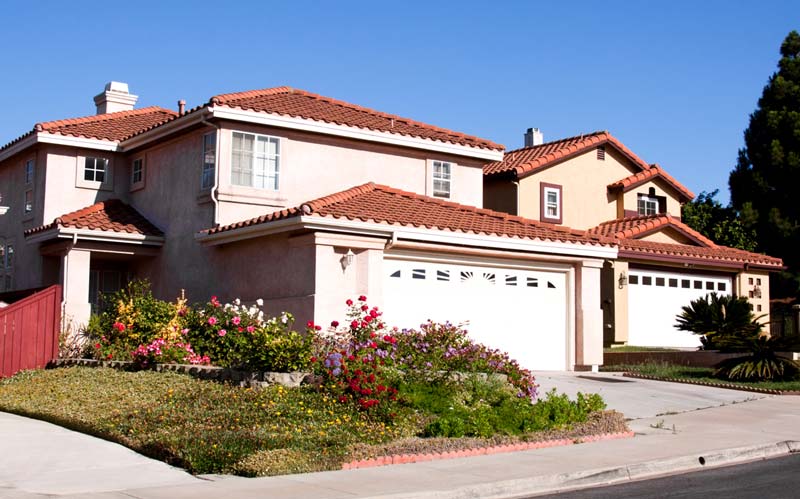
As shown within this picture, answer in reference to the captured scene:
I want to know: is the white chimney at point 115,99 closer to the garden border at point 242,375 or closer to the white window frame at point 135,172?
the white window frame at point 135,172

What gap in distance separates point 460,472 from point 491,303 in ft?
34.7

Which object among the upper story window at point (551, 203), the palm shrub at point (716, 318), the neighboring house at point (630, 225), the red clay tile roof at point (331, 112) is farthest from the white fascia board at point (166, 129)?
the upper story window at point (551, 203)

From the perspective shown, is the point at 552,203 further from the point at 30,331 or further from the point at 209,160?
the point at 30,331

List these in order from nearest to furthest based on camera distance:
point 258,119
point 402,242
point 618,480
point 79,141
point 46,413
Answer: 1. point 618,480
2. point 46,413
3. point 402,242
4. point 258,119
5. point 79,141

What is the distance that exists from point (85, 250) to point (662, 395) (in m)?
13.0

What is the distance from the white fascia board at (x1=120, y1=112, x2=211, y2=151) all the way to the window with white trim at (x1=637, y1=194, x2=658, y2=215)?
17.4m

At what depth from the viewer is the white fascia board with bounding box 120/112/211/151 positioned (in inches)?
848

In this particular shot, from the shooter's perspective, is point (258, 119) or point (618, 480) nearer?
point (618, 480)

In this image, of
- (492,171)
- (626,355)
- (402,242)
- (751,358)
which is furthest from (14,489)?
(492,171)

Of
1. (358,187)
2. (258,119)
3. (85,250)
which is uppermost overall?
(258,119)

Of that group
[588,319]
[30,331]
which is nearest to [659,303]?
[588,319]

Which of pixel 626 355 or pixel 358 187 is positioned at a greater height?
pixel 358 187

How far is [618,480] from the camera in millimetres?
10797

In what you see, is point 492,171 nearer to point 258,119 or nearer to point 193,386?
point 258,119
